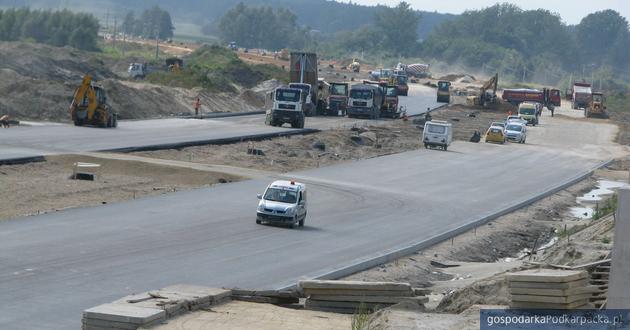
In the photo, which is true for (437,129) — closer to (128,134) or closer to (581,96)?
(128,134)

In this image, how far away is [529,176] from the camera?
199ft

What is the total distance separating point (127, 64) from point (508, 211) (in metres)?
85.2

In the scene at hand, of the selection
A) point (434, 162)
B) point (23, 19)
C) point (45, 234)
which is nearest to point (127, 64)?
point (23, 19)

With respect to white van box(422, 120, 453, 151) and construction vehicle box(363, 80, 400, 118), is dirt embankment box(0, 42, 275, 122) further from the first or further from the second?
white van box(422, 120, 453, 151)

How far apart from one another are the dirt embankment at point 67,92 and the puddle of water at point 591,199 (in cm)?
3014

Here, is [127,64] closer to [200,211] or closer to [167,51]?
[167,51]

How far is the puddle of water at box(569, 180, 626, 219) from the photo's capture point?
4897 cm

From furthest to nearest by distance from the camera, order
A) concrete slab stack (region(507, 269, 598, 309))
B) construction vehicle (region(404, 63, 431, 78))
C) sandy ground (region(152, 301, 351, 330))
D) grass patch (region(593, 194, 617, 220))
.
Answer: construction vehicle (region(404, 63, 431, 78))
grass patch (region(593, 194, 617, 220))
concrete slab stack (region(507, 269, 598, 309))
sandy ground (region(152, 301, 351, 330))

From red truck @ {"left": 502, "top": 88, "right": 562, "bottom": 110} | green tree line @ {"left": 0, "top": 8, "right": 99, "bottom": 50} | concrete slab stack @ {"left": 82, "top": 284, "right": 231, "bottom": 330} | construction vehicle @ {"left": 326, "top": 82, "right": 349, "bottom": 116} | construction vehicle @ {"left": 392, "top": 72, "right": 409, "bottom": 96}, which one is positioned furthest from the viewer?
green tree line @ {"left": 0, "top": 8, "right": 99, "bottom": 50}

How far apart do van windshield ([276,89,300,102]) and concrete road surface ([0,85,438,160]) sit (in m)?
1.82

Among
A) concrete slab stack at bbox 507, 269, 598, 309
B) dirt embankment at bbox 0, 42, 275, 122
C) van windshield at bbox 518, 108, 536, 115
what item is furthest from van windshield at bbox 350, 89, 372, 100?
concrete slab stack at bbox 507, 269, 598, 309

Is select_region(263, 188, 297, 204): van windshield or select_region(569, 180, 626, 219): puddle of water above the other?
select_region(263, 188, 297, 204): van windshield

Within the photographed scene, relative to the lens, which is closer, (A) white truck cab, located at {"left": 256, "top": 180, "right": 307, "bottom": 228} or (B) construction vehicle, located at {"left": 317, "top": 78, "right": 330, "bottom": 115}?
(A) white truck cab, located at {"left": 256, "top": 180, "right": 307, "bottom": 228}

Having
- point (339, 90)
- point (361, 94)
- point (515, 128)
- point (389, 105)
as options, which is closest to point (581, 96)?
point (389, 105)
